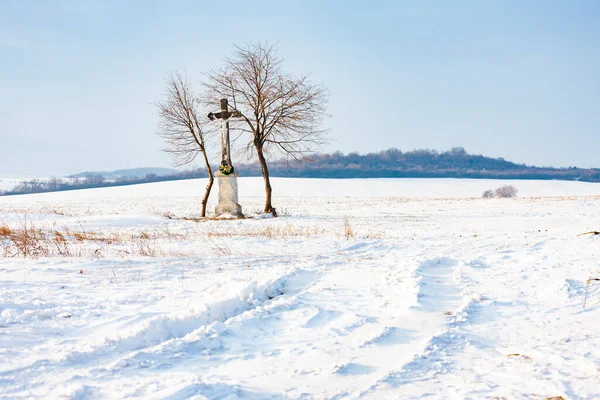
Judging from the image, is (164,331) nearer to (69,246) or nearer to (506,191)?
(69,246)

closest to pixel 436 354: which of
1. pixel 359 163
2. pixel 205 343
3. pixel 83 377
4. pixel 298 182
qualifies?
pixel 205 343

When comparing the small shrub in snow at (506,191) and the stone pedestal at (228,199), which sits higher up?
the stone pedestal at (228,199)

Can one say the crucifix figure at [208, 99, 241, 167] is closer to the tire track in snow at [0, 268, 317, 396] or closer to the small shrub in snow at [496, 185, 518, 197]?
the tire track in snow at [0, 268, 317, 396]

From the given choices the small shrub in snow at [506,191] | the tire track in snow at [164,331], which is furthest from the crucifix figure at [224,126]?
the small shrub in snow at [506,191]

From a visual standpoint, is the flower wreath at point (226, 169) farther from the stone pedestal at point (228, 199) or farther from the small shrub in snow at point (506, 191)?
the small shrub in snow at point (506, 191)

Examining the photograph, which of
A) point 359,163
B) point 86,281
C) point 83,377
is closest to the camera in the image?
point 83,377

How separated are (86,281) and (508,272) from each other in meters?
6.47

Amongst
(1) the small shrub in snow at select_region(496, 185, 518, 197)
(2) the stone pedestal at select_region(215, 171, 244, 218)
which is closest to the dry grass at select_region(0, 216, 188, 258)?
(2) the stone pedestal at select_region(215, 171, 244, 218)

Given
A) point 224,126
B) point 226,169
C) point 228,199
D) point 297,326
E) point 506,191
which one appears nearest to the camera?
point 297,326

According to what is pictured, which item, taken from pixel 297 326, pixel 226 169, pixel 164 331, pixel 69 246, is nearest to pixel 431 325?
pixel 297 326

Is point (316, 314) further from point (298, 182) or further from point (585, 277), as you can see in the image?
point (298, 182)

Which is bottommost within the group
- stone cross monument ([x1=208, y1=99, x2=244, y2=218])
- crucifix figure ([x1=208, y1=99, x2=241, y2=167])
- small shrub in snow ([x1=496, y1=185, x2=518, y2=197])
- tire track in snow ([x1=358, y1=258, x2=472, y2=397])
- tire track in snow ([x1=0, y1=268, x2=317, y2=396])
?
small shrub in snow ([x1=496, y1=185, x2=518, y2=197])

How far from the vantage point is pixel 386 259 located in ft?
29.6

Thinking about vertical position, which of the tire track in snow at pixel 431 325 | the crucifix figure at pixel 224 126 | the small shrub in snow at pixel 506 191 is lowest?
the small shrub in snow at pixel 506 191
